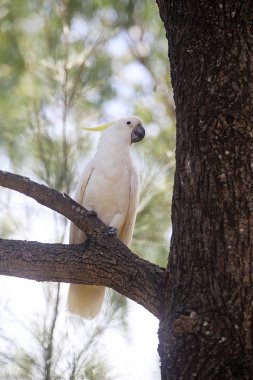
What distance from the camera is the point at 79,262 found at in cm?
176

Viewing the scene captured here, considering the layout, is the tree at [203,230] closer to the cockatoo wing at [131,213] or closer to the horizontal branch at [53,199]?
the horizontal branch at [53,199]

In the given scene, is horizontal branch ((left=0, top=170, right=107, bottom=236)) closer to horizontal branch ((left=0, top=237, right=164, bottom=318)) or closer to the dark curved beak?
horizontal branch ((left=0, top=237, right=164, bottom=318))

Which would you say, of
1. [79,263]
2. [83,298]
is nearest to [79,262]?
[79,263]

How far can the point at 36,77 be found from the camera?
3.37 metres

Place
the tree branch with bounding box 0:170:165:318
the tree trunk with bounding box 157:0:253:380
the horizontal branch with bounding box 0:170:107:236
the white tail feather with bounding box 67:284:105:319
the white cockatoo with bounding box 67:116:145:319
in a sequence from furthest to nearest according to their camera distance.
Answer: the white cockatoo with bounding box 67:116:145:319
the white tail feather with bounding box 67:284:105:319
the horizontal branch with bounding box 0:170:107:236
the tree branch with bounding box 0:170:165:318
the tree trunk with bounding box 157:0:253:380

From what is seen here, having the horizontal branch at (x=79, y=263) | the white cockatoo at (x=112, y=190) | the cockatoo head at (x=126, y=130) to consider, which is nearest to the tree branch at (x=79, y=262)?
the horizontal branch at (x=79, y=263)

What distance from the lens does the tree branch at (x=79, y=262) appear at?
1.70 metres

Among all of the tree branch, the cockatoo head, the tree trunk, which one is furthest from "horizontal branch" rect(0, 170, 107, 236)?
the cockatoo head

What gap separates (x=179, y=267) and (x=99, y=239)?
0.29 m

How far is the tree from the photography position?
148 cm

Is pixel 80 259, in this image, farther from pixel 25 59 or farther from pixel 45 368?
pixel 25 59

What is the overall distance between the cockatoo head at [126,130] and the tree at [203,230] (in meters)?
1.17

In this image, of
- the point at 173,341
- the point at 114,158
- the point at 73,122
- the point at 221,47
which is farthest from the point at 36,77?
the point at 173,341

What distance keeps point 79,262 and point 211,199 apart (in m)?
0.39
